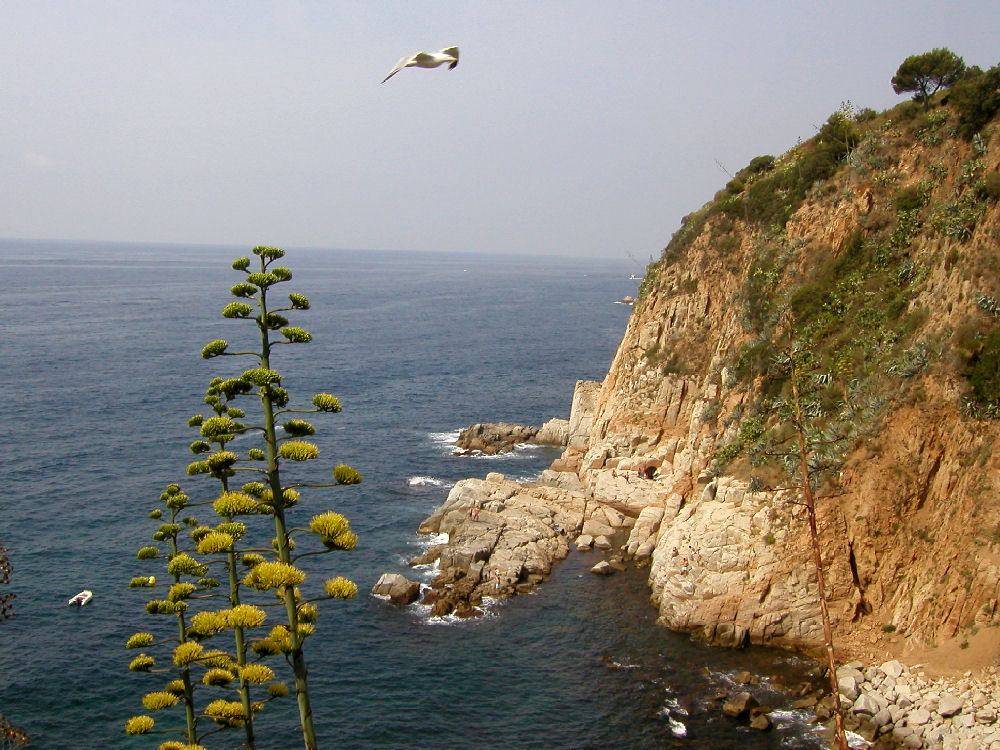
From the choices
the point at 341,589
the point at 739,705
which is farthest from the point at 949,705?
the point at 341,589

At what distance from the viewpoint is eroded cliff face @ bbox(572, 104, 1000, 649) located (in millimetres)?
32812

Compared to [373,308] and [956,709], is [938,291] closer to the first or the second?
[956,709]

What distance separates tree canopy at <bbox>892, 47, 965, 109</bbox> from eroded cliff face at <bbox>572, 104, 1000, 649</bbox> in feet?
16.7

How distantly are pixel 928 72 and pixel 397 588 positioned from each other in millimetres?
44371

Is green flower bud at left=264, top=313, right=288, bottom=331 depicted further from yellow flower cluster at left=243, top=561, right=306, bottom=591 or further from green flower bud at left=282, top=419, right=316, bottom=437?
yellow flower cluster at left=243, top=561, right=306, bottom=591

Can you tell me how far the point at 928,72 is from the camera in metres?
49.1

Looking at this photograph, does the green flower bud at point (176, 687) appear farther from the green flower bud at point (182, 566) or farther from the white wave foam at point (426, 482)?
the white wave foam at point (426, 482)

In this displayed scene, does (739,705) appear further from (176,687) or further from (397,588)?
(176,687)

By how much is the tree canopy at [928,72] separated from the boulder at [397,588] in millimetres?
41074

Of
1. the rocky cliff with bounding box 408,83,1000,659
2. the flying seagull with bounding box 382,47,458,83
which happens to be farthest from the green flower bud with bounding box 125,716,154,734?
the rocky cliff with bounding box 408,83,1000,659

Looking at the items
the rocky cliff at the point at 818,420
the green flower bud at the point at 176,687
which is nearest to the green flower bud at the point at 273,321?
the green flower bud at the point at 176,687

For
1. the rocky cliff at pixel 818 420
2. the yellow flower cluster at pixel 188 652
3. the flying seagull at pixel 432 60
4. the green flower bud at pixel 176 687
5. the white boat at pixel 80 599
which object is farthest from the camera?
the white boat at pixel 80 599

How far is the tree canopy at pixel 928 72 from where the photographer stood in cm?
4856

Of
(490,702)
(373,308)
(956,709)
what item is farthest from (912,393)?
(373,308)
